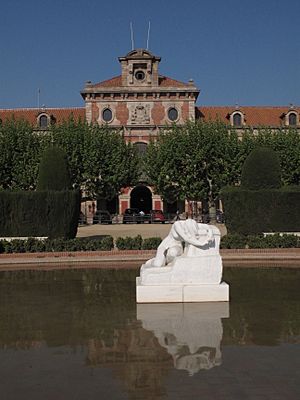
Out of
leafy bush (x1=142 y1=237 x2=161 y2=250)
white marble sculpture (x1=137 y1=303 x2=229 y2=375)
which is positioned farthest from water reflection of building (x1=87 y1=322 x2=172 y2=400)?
leafy bush (x1=142 y1=237 x2=161 y2=250)

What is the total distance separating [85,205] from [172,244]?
44.7m

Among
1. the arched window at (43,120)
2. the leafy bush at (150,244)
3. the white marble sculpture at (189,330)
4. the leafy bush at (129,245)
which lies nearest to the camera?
the white marble sculpture at (189,330)

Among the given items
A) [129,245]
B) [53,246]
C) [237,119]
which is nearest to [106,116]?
[237,119]

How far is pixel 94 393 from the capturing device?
20.1 ft

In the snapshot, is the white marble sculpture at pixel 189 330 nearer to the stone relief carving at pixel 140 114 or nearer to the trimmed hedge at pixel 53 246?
the trimmed hedge at pixel 53 246

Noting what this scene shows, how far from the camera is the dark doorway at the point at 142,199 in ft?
195

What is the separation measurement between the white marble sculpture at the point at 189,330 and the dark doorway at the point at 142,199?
48.5m

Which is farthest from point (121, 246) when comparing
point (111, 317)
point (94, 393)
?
point (94, 393)

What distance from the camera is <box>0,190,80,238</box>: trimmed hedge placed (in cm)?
2494

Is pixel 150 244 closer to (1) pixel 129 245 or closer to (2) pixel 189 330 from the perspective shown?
(1) pixel 129 245

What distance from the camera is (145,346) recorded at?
26.2ft

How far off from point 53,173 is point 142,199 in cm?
3433

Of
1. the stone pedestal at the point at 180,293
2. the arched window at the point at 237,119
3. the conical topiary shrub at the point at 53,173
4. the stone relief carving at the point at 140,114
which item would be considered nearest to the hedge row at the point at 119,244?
the conical topiary shrub at the point at 53,173

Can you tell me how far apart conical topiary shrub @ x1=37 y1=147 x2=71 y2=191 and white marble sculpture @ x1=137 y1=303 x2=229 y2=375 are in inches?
636
